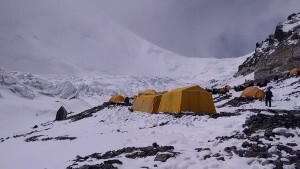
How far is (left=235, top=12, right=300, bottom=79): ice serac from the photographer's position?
200ft

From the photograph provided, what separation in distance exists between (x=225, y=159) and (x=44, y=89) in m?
109

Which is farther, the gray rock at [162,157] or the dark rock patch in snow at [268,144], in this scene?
the gray rock at [162,157]

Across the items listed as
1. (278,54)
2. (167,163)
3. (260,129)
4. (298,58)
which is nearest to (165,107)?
(260,129)

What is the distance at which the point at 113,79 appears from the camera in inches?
5965

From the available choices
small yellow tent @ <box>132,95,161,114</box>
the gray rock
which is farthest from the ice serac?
the gray rock

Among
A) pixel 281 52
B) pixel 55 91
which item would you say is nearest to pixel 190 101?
pixel 281 52

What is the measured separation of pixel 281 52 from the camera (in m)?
65.9

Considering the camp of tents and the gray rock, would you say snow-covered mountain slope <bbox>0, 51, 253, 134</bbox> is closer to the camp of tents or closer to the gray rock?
the camp of tents

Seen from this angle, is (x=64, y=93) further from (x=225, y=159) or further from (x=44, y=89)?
(x=225, y=159)

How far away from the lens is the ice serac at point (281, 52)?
60900 mm

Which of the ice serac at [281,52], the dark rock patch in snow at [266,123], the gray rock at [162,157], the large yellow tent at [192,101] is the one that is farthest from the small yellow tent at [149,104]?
the ice serac at [281,52]

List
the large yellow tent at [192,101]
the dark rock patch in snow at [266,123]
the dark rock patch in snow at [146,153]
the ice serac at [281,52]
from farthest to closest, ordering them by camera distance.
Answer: the ice serac at [281,52] < the large yellow tent at [192,101] < the dark rock patch in snow at [266,123] < the dark rock patch in snow at [146,153]

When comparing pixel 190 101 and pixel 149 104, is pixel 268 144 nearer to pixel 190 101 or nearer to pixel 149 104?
pixel 190 101

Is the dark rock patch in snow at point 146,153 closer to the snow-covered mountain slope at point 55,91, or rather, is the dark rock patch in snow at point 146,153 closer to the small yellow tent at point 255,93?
the small yellow tent at point 255,93
